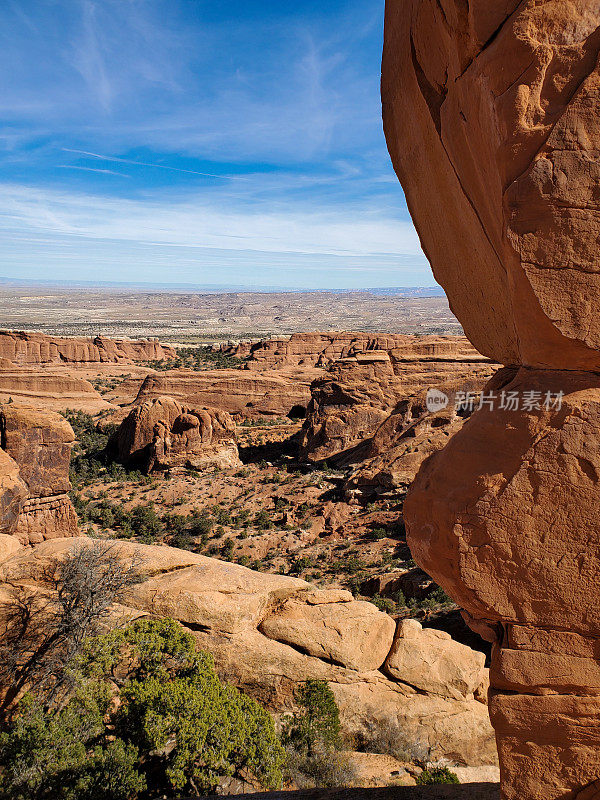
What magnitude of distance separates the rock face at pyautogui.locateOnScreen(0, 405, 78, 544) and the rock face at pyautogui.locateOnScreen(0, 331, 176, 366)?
165ft

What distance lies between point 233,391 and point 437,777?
38.4 m

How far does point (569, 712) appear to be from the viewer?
159 inches

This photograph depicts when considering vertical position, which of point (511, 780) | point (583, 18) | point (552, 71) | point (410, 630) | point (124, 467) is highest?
point (583, 18)

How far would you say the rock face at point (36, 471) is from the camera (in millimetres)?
16297

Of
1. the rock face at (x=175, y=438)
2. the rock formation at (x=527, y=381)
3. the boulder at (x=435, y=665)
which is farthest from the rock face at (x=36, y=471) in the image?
the rock formation at (x=527, y=381)

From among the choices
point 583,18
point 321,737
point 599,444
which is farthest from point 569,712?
point 321,737

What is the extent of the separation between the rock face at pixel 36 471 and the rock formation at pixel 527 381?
1594cm

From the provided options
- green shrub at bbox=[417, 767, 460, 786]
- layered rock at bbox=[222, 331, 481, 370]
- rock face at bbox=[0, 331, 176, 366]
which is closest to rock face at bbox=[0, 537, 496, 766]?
green shrub at bbox=[417, 767, 460, 786]

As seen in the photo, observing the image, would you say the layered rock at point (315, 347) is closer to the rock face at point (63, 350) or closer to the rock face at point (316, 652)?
the rock face at point (63, 350)

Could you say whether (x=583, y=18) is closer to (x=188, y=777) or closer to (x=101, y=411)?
(x=188, y=777)

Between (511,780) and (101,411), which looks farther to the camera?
(101,411)

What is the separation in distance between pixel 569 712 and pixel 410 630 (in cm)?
721

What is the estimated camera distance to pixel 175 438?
3219cm

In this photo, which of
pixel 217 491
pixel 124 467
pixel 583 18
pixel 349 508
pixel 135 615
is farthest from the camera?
pixel 124 467
